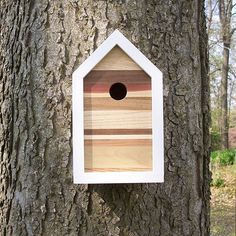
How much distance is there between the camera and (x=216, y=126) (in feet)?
65.5

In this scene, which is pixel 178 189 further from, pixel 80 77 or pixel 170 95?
pixel 80 77

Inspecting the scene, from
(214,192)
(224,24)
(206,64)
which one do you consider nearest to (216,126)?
(224,24)

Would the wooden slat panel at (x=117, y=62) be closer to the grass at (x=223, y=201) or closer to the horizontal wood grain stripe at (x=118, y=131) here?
the horizontal wood grain stripe at (x=118, y=131)

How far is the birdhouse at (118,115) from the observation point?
1398 mm

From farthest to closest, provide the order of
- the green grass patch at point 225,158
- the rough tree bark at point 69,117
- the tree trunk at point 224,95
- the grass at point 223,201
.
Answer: the tree trunk at point 224,95, the green grass patch at point 225,158, the grass at point 223,201, the rough tree bark at point 69,117

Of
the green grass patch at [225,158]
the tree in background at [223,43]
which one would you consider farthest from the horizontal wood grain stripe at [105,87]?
the tree in background at [223,43]

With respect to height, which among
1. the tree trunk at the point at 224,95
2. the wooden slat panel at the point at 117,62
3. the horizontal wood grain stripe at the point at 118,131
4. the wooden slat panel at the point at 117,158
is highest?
the tree trunk at the point at 224,95

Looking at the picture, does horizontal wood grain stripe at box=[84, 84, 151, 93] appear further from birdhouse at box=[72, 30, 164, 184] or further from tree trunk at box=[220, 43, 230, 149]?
tree trunk at box=[220, 43, 230, 149]

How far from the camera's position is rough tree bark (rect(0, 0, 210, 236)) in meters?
1.51

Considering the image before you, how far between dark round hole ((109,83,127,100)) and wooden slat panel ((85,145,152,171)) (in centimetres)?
17

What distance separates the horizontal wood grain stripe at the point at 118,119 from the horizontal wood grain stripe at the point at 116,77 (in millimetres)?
91

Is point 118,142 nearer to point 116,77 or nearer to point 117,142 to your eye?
point 117,142

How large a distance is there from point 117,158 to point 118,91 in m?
0.22

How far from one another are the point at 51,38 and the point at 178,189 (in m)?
0.66
